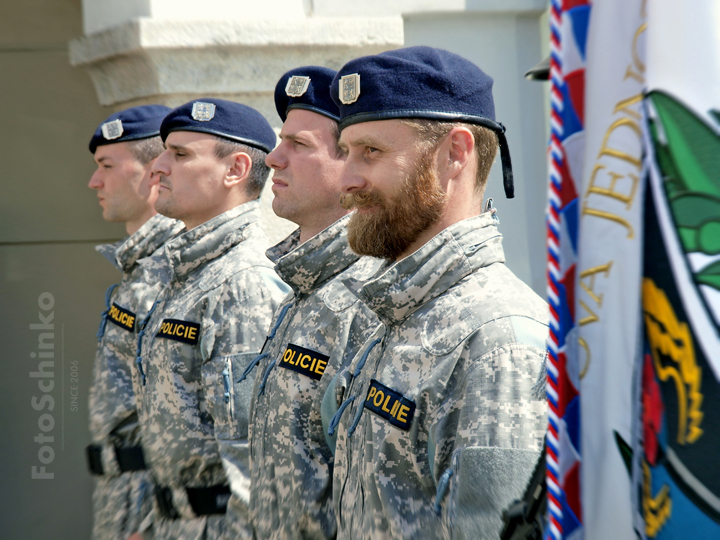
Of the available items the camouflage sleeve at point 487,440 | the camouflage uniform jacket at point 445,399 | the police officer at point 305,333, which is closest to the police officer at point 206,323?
the police officer at point 305,333

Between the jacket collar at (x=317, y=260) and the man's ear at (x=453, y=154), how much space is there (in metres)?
0.61

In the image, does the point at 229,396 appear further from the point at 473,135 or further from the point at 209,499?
the point at 473,135

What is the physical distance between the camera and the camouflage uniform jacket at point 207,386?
2.30m

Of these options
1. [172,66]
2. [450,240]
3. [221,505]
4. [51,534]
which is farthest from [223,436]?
[51,534]

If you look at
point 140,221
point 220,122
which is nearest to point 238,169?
point 220,122

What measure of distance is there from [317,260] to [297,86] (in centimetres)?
66

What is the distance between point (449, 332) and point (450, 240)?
0.20 metres

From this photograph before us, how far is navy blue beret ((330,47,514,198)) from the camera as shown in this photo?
1603mm

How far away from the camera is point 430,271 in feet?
4.85

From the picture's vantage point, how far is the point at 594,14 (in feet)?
2.58

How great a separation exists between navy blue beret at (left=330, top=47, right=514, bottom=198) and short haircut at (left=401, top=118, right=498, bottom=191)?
0.01 m

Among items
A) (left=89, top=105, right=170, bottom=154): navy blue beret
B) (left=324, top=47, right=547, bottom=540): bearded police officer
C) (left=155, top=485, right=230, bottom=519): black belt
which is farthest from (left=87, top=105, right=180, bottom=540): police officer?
(left=324, top=47, right=547, bottom=540): bearded police officer

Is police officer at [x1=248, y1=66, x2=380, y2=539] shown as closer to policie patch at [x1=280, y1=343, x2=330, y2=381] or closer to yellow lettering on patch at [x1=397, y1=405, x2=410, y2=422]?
policie patch at [x1=280, y1=343, x2=330, y2=381]

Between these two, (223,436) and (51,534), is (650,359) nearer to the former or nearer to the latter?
(223,436)
